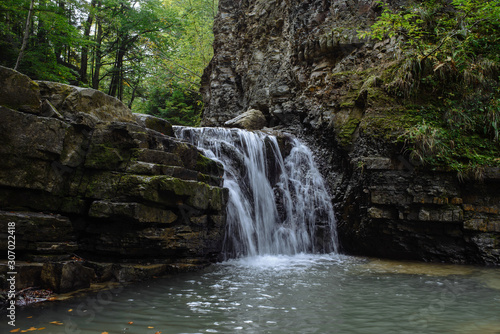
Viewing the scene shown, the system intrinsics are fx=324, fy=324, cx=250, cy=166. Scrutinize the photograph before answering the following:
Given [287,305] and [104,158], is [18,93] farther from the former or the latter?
[287,305]

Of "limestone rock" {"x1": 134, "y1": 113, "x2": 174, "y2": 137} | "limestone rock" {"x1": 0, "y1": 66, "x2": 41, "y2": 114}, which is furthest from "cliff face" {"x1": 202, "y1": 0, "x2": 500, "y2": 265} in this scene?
"limestone rock" {"x1": 0, "y1": 66, "x2": 41, "y2": 114}

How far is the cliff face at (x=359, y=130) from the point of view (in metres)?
→ 7.27

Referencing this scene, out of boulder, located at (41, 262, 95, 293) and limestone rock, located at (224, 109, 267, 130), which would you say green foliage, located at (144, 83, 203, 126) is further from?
boulder, located at (41, 262, 95, 293)

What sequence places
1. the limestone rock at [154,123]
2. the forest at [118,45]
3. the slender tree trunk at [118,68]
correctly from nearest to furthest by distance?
the limestone rock at [154,123] → the forest at [118,45] → the slender tree trunk at [118,68]

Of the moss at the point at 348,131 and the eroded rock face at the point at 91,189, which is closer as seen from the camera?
the eroded rock face at the point at 91,189

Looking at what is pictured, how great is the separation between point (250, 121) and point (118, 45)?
1020cm

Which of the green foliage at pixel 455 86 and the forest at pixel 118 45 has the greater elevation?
the forest at pixel 118 45

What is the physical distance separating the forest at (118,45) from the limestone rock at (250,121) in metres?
6.27

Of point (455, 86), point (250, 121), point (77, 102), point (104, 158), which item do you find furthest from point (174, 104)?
point (455, 86)

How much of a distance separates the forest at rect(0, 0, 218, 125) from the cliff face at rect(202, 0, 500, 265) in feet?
20.5

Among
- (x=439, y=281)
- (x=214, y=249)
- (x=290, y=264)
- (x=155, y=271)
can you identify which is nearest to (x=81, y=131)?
(x=155, y=271)

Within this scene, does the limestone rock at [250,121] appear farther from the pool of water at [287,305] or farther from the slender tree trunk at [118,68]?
the slender tree trunk at [118,68]

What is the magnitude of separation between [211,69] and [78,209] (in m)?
14.5

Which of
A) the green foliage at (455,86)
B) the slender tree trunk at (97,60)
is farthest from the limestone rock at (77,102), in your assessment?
the slender tree trunk at (97,60)
